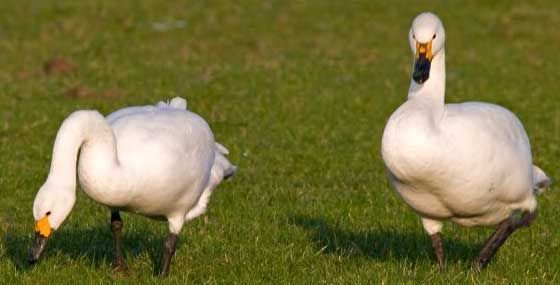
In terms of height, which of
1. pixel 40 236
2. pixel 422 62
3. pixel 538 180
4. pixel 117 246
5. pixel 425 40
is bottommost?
pixel 117 246

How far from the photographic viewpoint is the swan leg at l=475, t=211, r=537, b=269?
28.8 ft

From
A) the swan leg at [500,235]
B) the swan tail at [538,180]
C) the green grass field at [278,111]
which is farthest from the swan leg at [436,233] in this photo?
the swan tail at [538,180]

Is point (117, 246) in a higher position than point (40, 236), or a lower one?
lower

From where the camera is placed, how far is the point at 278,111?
1617cm

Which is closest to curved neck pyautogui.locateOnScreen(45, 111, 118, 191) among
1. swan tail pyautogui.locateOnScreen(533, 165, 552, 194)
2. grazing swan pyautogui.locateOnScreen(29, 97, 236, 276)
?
grazing swan pyautogui.locateOnScreen(29, 97, 236, 276)

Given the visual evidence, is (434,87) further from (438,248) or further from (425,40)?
(438,248)

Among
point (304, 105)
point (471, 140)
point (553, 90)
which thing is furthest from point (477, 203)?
point (553, 90)

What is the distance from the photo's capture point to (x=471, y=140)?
8102 millimetres

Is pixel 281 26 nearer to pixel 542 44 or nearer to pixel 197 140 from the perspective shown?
pixel 542 44

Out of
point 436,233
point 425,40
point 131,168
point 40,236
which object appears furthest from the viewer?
point 436,233

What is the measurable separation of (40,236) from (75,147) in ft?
1.94

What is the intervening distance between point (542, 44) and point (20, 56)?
9.40 meters

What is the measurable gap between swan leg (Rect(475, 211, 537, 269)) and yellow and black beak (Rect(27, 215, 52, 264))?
9.92 feet

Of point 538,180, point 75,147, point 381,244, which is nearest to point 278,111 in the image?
point 381,244
